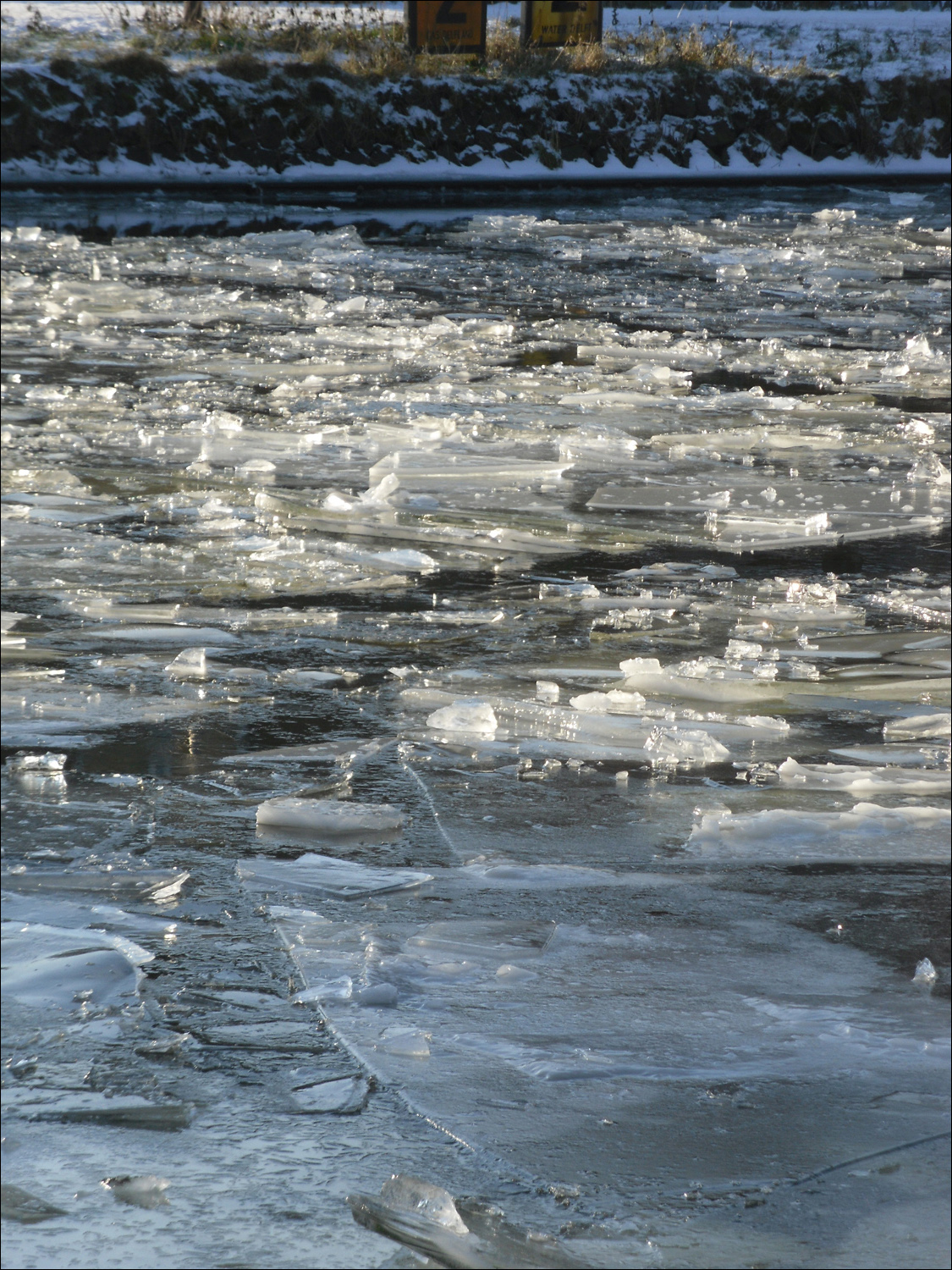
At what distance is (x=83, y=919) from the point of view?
2195 millimetres

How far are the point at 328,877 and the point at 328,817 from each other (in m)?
0.21

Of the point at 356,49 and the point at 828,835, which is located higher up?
the point at 356,49

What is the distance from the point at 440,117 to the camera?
57.0ft

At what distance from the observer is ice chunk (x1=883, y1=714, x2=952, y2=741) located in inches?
116

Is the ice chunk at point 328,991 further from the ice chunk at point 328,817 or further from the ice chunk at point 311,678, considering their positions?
the ice chunk at point 311,678

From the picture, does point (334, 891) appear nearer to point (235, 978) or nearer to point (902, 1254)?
point (235, 978)

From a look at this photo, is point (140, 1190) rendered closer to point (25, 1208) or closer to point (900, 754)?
point (25, 1208)

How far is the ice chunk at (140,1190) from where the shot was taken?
62.0 inches

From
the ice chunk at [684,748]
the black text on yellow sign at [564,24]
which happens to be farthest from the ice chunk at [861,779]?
the black text on yellow sign at [564,24]

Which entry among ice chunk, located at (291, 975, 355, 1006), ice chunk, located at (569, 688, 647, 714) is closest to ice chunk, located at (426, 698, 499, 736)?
ice chunk, located at (569, 688, 647, 714)

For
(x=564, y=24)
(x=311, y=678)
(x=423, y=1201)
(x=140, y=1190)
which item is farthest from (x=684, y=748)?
(x=564, y=24)

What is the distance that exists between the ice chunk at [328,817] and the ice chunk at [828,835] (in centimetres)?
53

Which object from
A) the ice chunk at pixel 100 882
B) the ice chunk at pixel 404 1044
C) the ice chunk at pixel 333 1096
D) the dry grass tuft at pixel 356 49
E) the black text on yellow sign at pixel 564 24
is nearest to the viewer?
the ice chunk at pixel 333 1096

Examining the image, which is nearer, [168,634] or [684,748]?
[684,748]
